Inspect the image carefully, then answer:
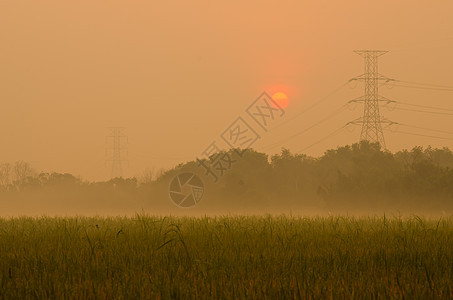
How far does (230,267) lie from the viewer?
6590 millimetres

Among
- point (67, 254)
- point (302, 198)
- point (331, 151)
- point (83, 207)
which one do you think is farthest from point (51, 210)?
→ point (67, 254)

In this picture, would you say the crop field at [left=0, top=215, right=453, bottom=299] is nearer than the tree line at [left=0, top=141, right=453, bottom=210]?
Yes

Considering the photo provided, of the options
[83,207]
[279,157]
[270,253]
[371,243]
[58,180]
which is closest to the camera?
[270,253]

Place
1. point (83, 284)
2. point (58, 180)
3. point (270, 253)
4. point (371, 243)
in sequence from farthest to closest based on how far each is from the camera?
point (58, 180), point (371, 243), point (270, 253), point (83, 284)

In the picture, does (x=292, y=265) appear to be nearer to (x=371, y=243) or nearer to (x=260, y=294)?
(x=260, y=294)

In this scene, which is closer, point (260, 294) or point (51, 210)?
point (260, 294)

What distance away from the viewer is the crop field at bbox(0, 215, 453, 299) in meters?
5.24

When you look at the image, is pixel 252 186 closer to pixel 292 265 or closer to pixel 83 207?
pixel 83 207

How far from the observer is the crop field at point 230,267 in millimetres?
5242

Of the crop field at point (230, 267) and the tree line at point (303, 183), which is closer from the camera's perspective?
the crop field at point (230, 267)

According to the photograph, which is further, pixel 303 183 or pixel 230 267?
pixel 303 183

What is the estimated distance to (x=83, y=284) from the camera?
222 inches

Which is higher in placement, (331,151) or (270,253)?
(331,151)

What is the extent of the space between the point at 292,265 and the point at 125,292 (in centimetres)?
234
